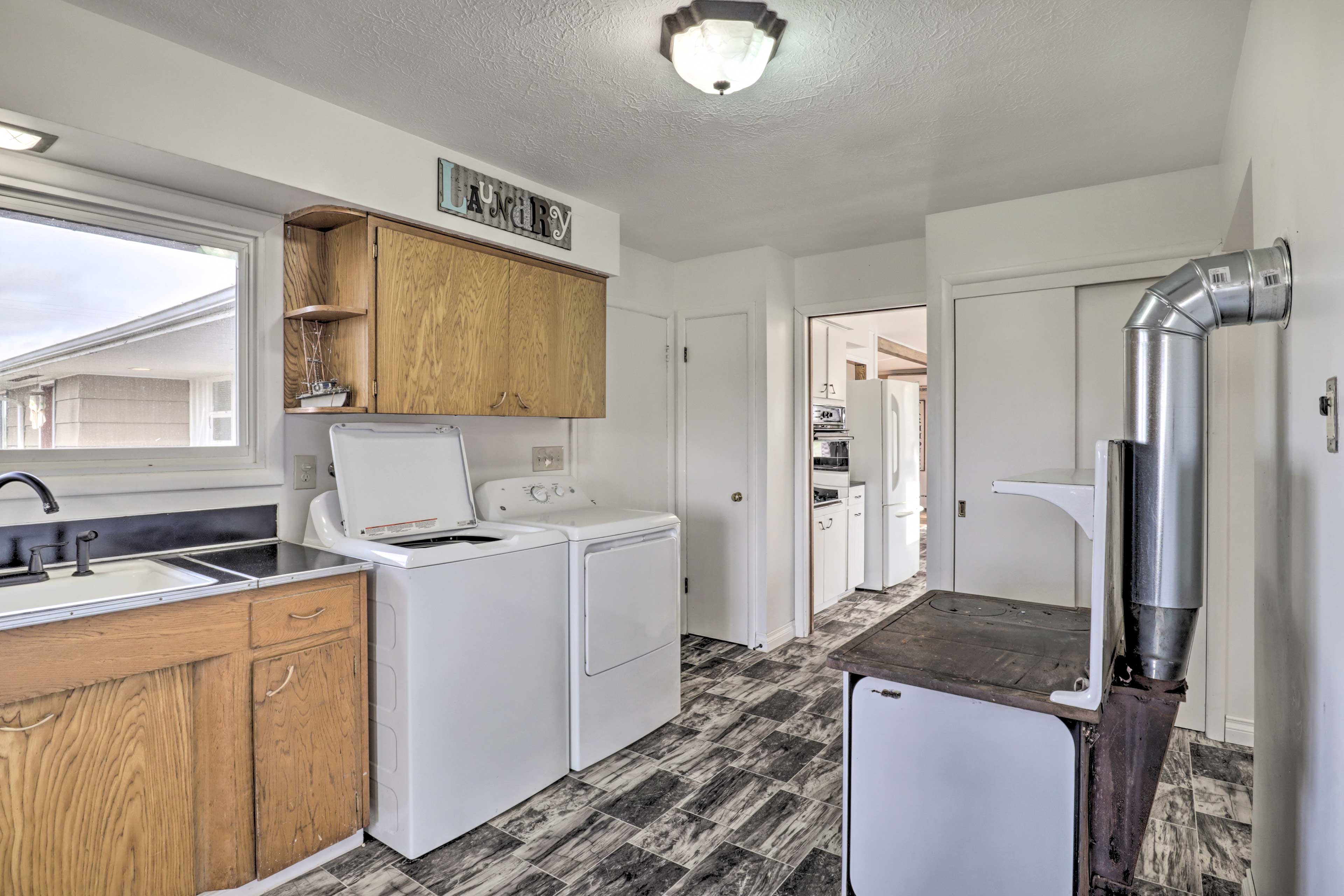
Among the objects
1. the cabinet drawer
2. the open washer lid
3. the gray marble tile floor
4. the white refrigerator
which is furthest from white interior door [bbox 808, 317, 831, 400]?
the cabinet drawer

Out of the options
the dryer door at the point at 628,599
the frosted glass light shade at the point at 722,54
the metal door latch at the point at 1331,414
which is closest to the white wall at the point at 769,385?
the dryer door at the point at 628,599

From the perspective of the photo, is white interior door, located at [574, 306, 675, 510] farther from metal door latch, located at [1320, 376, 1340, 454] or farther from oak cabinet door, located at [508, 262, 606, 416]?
metal door latch, located at [1320, 376, 1340, 454]

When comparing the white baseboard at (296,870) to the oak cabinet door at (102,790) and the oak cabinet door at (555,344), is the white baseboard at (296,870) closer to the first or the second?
the oak cabinet door at (102,790)

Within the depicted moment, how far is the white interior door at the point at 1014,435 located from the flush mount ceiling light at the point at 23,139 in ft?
11.0

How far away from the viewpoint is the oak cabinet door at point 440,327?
2.44m

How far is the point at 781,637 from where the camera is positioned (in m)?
4.16

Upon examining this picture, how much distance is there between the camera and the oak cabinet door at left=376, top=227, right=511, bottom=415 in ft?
8.00

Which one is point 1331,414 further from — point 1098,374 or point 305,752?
point 305,752

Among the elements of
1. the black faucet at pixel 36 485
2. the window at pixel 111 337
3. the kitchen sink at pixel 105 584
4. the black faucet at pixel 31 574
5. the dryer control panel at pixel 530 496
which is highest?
the window at pixel 111 337

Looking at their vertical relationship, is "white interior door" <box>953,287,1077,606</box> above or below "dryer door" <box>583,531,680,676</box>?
above

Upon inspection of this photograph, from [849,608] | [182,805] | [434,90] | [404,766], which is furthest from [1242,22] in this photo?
[849,608]

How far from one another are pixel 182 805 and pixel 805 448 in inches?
133

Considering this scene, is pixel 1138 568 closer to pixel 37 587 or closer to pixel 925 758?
pixel 925 758

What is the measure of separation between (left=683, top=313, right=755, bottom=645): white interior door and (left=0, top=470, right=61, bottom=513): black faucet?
3.03 meters
